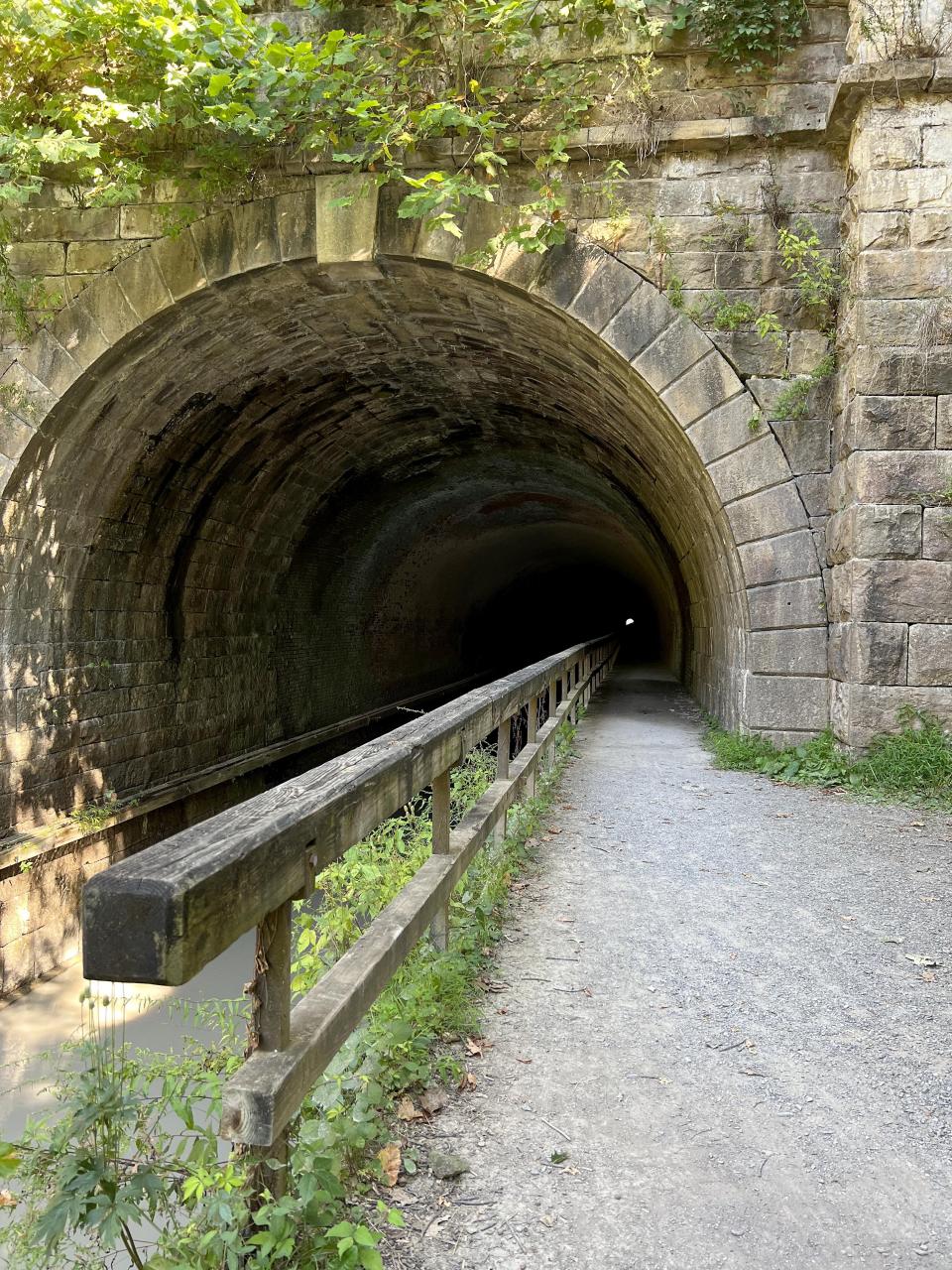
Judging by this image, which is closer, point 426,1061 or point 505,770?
point 426,1061

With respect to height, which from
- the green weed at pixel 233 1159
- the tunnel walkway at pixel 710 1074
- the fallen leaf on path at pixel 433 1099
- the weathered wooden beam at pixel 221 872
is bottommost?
the tunnel walkway at pixel 710 1074

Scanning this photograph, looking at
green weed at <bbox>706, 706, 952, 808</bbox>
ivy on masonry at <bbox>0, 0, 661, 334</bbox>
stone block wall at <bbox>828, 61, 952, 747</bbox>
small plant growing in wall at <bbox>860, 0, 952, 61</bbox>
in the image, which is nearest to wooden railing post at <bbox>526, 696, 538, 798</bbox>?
green weed at <bbox>706, 706, 952, 808</bbox>

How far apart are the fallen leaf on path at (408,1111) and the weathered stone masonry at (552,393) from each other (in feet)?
14.9

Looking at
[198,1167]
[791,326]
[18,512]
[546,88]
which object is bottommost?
[198,1167]

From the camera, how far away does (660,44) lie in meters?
6.51

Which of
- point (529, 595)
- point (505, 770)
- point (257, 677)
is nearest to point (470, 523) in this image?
point (257, 677)

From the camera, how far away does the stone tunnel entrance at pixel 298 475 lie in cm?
665

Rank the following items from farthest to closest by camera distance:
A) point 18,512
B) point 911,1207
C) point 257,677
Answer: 1. point 257,677
2. point 18,512
3. point 911,1207

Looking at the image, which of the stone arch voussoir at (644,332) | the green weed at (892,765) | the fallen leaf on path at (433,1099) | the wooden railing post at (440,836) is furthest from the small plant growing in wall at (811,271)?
the fallen leaf on path at (433,1099)

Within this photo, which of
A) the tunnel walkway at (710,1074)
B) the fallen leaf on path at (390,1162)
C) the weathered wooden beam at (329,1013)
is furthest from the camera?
the fallen leaf on path at (390,1162)

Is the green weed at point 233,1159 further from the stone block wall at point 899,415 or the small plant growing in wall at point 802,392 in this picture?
the small plant growing in wall at point 802,392

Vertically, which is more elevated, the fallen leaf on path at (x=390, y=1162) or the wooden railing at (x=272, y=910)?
the wooden railing at (x=272, y=910)

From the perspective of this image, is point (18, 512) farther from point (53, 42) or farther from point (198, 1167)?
point (198, 1167)

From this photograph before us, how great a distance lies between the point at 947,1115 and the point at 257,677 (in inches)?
412
